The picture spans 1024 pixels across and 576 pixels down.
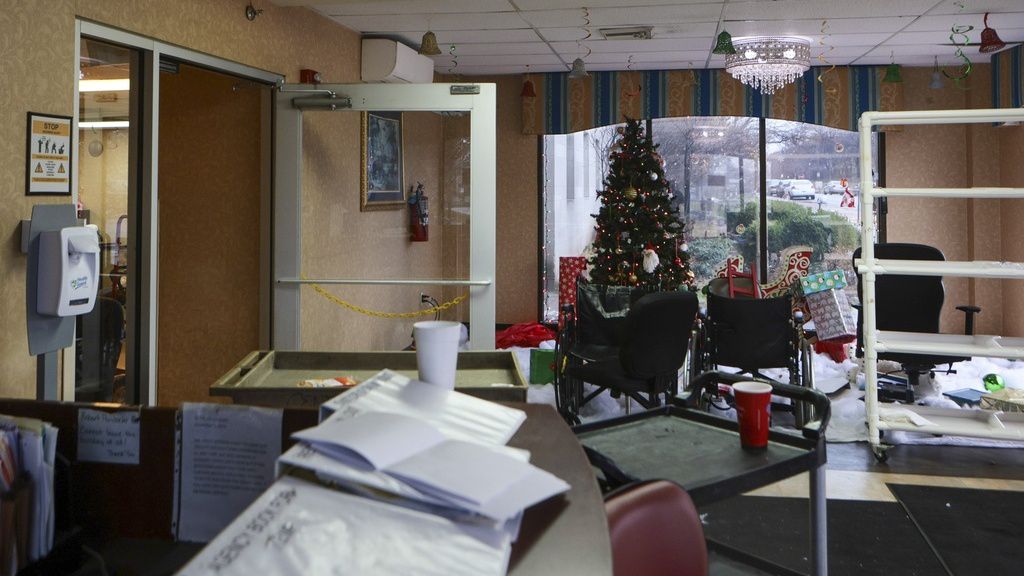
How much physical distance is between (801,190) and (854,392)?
317 cm

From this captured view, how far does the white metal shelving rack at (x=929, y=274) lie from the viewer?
14.1 feet

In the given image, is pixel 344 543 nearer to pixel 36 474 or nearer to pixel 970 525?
pixel 36 474

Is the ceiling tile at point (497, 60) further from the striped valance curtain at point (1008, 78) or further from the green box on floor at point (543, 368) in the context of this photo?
the striped valance curtain at point (1008, 78)

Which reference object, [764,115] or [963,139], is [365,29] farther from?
[963,139]

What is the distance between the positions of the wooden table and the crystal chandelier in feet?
19.0

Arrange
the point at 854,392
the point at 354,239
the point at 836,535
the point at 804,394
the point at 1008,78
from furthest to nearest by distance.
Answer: the point at 1008,78 < the point at 854,392 < the point at 354,239 < the point at 836,535 < the point at 804,394

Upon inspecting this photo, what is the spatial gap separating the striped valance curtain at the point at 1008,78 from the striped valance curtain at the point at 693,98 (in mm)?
821

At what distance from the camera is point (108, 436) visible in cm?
149

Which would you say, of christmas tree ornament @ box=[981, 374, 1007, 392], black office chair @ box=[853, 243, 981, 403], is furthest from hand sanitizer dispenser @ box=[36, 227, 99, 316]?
christmas tree ornament @ box=[981, 374, 1007, 392]

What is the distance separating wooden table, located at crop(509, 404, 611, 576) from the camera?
93 cm

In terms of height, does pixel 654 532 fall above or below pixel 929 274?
below

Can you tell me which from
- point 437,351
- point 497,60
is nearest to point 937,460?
point 437,351

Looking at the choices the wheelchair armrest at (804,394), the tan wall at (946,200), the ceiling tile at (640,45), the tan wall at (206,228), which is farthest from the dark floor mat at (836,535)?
the tan wall at (946,200)

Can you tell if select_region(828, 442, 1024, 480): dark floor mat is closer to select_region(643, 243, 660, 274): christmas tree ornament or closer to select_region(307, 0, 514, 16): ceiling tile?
select_region(643, 243, 660, 274): christmas tree ornament
